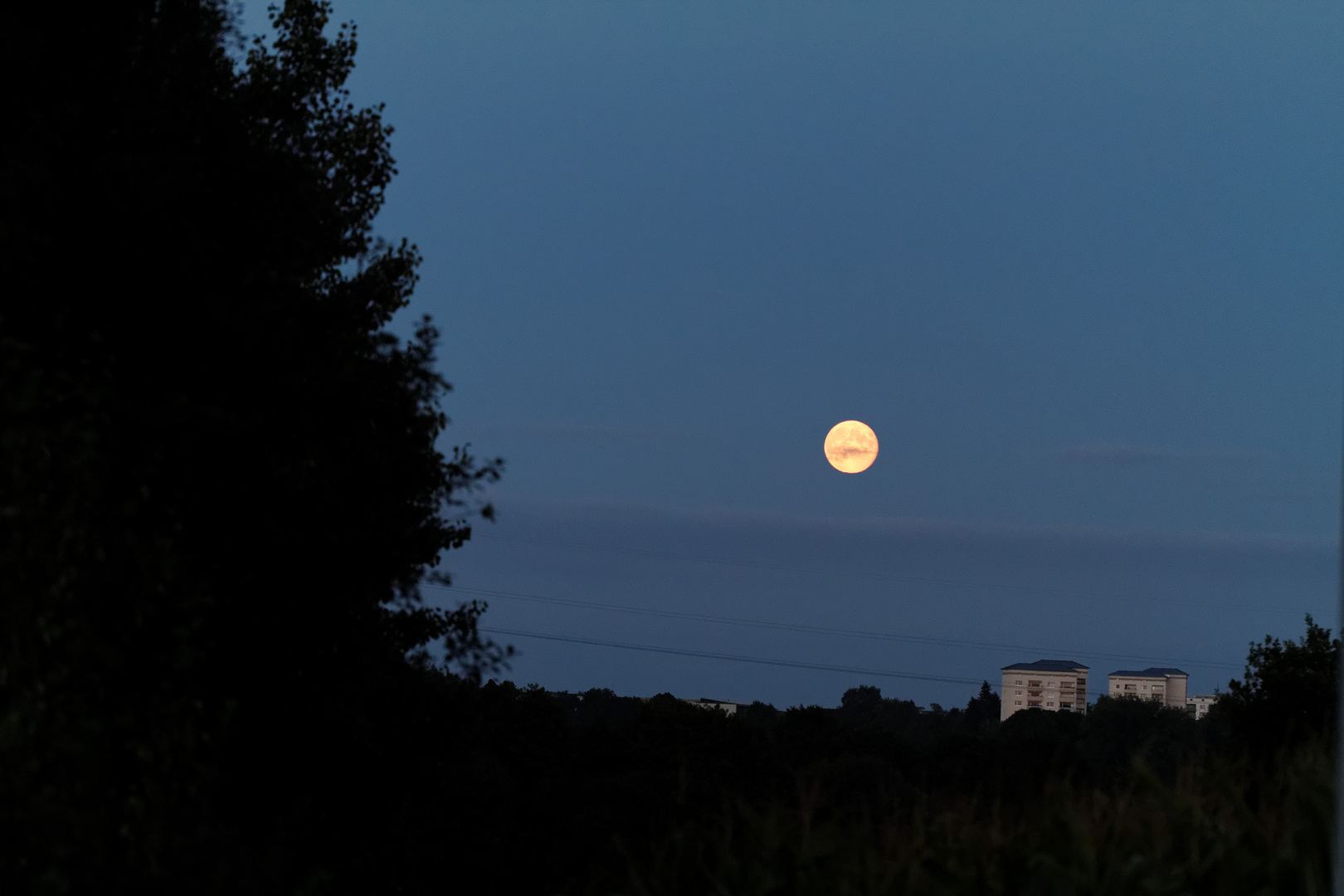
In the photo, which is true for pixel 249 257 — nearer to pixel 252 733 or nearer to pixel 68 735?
pixel 252 733

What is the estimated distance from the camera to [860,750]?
72.1 m

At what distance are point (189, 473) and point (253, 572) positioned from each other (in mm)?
1778

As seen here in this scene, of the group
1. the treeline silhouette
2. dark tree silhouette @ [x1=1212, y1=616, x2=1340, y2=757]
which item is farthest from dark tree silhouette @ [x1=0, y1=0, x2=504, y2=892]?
dark tree silhouette @ [x1=1212, y1=616, x2=1340, y2=757]

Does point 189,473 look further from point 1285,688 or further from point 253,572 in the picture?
point 1285,688

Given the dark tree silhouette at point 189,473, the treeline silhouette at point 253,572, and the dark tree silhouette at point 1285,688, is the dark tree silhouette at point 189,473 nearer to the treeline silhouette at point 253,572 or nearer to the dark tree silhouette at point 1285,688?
the treeline silhouette at point 253,572

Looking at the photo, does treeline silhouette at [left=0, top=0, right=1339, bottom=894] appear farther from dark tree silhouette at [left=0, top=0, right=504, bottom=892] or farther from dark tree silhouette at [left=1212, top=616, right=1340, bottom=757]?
dark tree silhouette at [left=1212, top=616, right=1340, bottom=757]

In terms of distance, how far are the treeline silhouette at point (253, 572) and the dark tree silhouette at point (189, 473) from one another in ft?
0.10

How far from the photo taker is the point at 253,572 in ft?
38.6

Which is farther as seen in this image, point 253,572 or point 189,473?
point 253,572

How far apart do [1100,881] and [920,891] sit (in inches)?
49.0

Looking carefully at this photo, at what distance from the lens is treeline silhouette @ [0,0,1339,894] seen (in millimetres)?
8148

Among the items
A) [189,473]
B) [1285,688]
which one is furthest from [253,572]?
[1285,688]

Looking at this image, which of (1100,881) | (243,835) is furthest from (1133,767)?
(243,835)

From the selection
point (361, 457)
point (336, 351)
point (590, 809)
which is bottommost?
point (590, 809)
